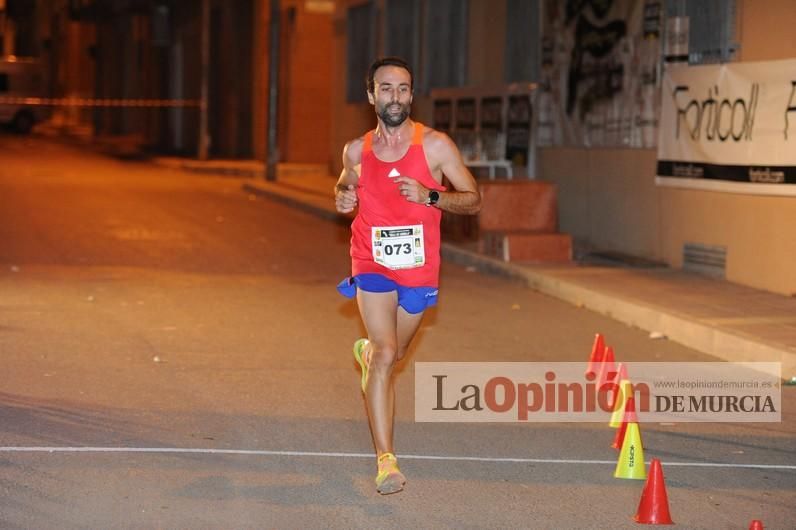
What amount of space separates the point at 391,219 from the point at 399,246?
0.46ft

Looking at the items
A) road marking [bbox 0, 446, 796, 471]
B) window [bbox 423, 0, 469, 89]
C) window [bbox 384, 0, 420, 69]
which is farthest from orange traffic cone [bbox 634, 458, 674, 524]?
window [bbox 384, 0, 420, 69]

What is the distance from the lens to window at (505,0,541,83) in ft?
67.7

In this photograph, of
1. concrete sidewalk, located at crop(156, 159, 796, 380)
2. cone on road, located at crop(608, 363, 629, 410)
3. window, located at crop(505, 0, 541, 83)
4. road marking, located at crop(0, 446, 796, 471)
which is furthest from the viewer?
window, located at crop(505, 0, 541, 83)

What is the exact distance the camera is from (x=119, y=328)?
466 inches

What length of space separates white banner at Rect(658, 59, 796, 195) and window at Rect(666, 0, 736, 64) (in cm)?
20

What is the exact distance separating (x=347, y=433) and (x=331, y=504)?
158cm

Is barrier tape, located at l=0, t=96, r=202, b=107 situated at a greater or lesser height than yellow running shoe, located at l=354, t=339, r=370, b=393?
greater

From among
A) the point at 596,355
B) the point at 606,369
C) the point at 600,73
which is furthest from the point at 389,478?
the point at 600,73

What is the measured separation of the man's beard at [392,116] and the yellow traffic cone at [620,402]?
1.98m

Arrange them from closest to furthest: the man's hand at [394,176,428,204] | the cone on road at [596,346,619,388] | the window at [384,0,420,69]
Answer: the man's hand at [394,176,428,204]
the cone on road at [596,346,619,388]
the window at [384,0,420,69]

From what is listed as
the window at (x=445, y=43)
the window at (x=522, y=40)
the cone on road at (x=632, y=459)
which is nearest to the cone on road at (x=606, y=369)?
the cone on road at (x=632, y=459)

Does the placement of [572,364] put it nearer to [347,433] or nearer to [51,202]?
[347,433]

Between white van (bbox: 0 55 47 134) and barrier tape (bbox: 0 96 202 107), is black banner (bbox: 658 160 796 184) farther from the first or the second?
white van (bbox: 0 55 47 134)

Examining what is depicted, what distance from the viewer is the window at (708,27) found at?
1478 centimetres
